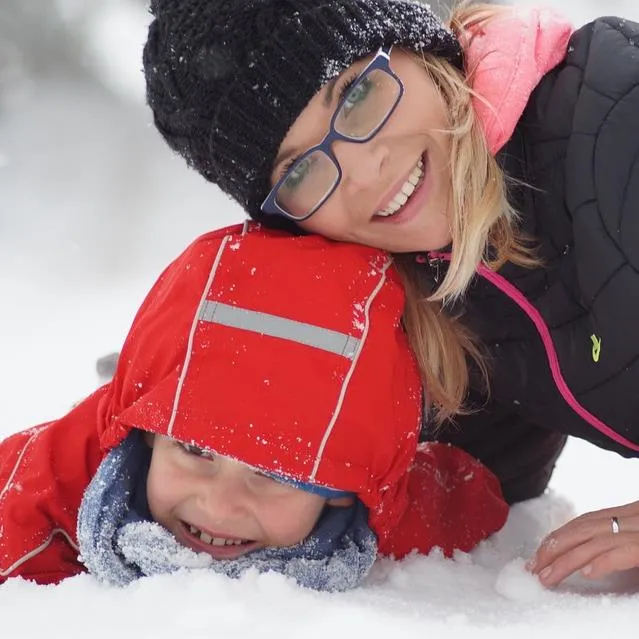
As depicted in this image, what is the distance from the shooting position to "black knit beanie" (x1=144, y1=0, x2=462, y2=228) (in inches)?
47.6

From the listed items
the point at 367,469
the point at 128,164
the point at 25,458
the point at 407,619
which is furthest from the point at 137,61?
the point at 407,619

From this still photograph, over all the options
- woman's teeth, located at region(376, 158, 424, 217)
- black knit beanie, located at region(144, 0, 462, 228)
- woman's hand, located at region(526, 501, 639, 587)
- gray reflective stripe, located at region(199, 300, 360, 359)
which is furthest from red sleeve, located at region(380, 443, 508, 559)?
black knit beanie, located at region(144, 0, 462, 228)

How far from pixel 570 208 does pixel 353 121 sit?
1.20 feet

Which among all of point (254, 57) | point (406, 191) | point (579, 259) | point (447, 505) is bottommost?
point (447, 505)

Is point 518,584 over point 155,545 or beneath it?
beneath

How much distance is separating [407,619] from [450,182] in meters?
0.69

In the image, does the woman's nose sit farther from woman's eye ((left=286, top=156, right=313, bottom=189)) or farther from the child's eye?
the child's eye

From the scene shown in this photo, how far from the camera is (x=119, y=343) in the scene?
9.05ft

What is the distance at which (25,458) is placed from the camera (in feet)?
4.70

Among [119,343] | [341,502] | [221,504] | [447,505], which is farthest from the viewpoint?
[119,343]

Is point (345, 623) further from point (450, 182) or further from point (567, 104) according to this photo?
point (567, 104)

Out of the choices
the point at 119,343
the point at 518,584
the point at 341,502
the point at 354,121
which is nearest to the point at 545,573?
the point at 518,584

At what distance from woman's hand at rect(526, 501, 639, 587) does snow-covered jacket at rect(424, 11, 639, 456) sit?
0.25m

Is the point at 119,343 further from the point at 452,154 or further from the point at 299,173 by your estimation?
the point at 452,154
